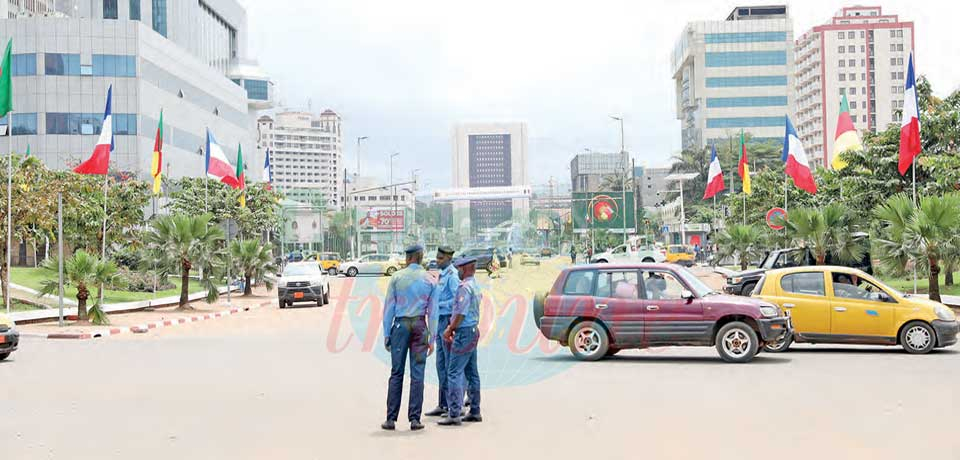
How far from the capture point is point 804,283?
1667cm

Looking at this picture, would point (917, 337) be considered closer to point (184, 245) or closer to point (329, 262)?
point (184, 245)

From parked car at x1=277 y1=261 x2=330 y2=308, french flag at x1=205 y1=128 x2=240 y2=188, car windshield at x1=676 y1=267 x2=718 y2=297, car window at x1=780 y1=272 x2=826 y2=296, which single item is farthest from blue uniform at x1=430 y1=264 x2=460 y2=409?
french flag at x1=205 y1=128 x2=240 y2=188

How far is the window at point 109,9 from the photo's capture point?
86625 mm

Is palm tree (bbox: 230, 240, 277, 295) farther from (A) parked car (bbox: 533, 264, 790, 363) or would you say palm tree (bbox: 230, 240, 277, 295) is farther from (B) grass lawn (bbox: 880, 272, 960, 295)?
(A) parked car (bbox: 533, 264, 790, 363)

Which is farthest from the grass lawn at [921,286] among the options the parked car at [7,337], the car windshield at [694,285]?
the parked car at [7,337]

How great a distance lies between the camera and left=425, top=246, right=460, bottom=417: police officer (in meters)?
9.88

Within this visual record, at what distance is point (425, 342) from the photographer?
9211mm

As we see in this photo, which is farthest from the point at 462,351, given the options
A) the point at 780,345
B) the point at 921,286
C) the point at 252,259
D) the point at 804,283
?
the point at 252,259

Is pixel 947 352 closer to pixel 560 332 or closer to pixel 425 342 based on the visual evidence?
pixel 560 332

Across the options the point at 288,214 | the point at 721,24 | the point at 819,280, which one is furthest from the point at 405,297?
the point at 721,24

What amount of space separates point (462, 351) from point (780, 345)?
8641 mm

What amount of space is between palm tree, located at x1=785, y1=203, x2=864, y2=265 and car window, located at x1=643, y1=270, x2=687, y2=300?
16.5 m

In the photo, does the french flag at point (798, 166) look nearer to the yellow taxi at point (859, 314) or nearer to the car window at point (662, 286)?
the yellow taxi at point (859, 314)

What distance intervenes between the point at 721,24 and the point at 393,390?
127 meters
